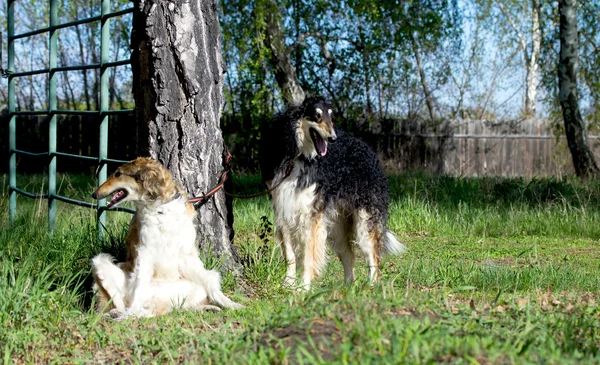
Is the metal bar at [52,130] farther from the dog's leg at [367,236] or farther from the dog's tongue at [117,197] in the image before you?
the dog's leg at [367,236]

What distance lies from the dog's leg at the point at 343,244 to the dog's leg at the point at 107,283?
104 inches

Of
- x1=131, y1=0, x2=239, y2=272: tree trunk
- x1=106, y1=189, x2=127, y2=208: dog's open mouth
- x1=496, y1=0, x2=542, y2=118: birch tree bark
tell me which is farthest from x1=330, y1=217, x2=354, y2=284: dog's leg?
x1=496, y1=0, x2=542, y2=118: birch tree bark

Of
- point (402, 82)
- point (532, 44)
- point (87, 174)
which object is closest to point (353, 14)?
point (402, 82)

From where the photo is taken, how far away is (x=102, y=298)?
5578mm

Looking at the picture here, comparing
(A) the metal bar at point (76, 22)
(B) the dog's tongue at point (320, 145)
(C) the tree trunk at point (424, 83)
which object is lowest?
(B) the dog's tongue at point (320, 145)

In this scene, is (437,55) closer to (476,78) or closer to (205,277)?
(476,78)

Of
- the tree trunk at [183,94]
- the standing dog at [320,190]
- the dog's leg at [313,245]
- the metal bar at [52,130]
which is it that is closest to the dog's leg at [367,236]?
the standing dog at [320,190]

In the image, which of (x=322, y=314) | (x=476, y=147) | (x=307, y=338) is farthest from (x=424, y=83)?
(x=307, y=338)

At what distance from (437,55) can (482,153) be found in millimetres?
3430

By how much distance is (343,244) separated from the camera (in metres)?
7.64

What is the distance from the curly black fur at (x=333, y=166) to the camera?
6.97 meters

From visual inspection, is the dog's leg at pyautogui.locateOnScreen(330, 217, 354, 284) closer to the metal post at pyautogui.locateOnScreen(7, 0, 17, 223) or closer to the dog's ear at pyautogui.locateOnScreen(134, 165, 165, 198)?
the dog's ear at pyautogui.locateOnScreen(134, 165, 165, 198)

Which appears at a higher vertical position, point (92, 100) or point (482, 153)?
point (92, 100)

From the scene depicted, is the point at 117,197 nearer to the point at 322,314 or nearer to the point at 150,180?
the point at 150,180
